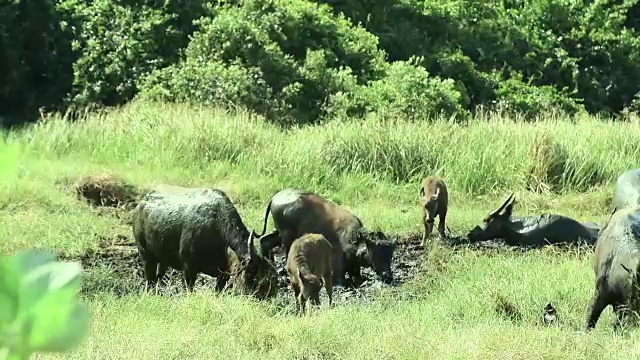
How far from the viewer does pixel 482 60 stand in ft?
75.4

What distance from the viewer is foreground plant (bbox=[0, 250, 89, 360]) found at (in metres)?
0.42

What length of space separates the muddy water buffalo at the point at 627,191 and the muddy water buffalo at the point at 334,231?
2774mm

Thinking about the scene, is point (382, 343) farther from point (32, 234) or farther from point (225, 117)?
point (225, 117)

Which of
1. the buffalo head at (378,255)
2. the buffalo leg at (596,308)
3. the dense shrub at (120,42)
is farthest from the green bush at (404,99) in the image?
the buffalo leg at (596,308)

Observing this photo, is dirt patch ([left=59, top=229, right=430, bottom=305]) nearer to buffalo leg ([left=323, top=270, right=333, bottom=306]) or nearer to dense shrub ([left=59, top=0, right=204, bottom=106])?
buffalo leg ([left=323, top=270, right=333, bottom=306])

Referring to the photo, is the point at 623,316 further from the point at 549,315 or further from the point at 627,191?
the point at 627,191

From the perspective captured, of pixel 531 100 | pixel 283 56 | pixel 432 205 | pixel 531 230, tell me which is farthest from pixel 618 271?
pixel 531 100

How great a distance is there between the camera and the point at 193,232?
7.84 meters

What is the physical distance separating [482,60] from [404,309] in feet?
53.3

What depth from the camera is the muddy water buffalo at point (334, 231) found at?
8781 mm

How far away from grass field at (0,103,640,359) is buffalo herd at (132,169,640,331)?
12.3 inches

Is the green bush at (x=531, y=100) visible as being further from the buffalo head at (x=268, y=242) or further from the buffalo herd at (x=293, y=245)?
the buffalo head at (x=268, y=242)

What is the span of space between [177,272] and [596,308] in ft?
13.3

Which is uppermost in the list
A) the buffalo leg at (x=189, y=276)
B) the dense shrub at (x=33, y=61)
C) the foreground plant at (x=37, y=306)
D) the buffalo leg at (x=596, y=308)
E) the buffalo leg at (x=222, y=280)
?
the foreground plant at (x=37, y=306)
